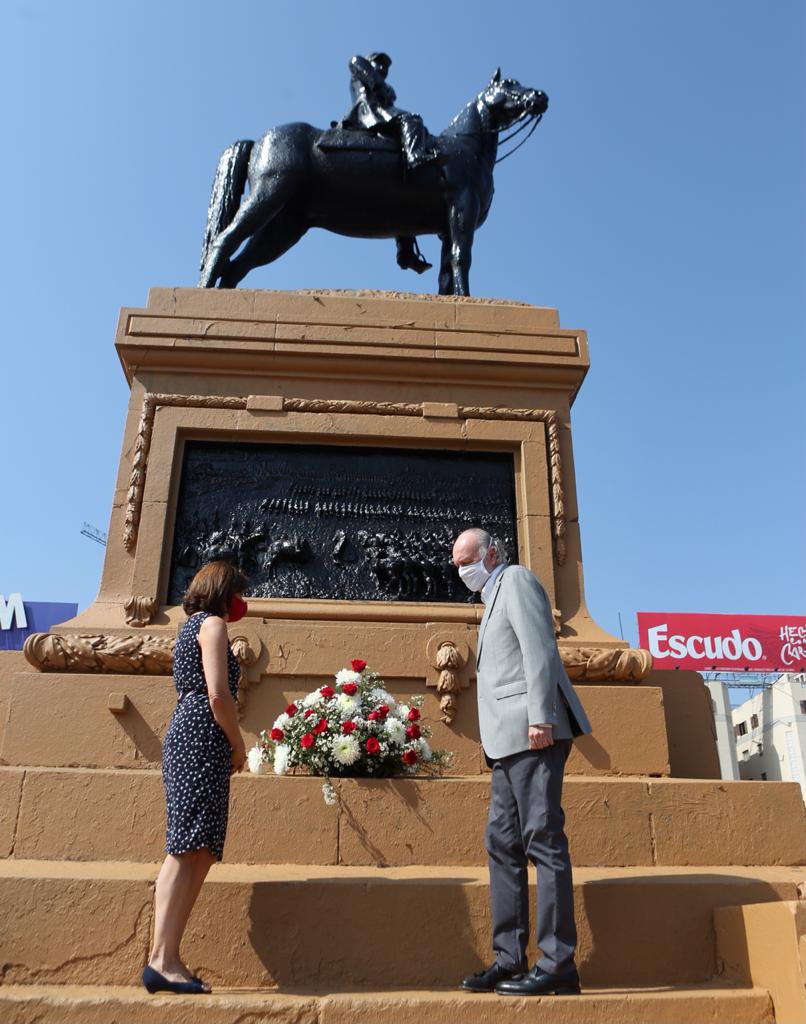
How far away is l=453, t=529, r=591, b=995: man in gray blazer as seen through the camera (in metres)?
3.61

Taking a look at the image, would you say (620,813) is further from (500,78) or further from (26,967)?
(500,78)

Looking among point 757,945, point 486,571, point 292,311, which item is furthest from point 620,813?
point 292,311

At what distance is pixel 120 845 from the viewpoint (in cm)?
495

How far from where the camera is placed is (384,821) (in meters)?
4.89

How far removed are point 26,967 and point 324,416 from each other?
489cm

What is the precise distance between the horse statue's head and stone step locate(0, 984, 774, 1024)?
851 centimetres

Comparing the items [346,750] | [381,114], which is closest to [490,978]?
[346,750]

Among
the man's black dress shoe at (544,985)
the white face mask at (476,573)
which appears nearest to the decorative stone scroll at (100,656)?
the white face mask at (476,573)

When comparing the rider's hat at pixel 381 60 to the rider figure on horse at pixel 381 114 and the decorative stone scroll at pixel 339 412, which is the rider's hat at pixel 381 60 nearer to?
the rider figure on horse at pixel 381 114

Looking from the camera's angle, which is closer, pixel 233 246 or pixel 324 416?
pixel 324 416

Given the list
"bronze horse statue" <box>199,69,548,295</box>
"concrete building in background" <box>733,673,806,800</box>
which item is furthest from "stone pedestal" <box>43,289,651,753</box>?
"concrete building in background" <box>733,673,806,800</box>

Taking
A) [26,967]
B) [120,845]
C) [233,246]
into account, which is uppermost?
[233,246]

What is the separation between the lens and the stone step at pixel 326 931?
12.8 feet

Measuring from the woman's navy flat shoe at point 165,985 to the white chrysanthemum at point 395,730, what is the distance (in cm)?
188
